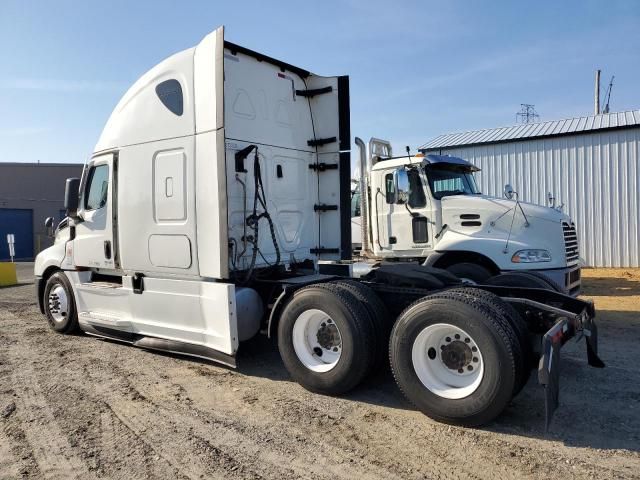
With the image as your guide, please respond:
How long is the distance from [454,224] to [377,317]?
4.00 meters

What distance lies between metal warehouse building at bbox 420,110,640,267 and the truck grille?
8982 millimetres

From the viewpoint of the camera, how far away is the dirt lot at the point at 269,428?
11.7 ft

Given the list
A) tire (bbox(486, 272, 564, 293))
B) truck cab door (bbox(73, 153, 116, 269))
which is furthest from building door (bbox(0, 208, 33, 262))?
tire (bbox(486, 272, 564, 293))

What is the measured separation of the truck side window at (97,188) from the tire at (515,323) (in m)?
4.94

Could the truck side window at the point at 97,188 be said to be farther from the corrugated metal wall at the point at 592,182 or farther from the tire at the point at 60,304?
the corrugated metal wall at the point at 592,182

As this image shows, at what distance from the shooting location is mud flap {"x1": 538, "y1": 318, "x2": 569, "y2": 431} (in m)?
3.75

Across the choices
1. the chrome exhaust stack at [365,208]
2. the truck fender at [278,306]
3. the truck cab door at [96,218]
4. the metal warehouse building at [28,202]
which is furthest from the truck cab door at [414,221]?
the metal warehouse building at [28,202]

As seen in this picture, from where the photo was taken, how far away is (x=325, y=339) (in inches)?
204

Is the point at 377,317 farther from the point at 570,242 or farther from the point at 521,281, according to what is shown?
the point at 570,242

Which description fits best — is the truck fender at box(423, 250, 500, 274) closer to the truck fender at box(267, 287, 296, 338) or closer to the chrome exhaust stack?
the chrome exhaust stack

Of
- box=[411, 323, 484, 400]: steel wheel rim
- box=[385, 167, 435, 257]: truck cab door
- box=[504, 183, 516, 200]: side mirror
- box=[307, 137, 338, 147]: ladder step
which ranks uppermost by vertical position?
box=[307, 137, 338, 147]: ladder step

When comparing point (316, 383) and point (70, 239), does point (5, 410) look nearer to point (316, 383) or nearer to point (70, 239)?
point (316, 383)

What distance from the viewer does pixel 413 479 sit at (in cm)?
338

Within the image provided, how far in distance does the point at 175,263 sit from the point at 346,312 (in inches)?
92.3
